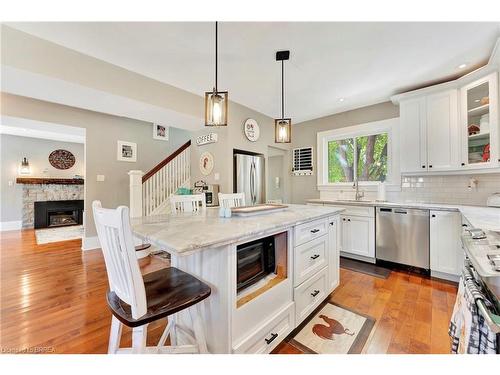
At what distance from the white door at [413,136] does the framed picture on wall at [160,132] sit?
15.6 ft

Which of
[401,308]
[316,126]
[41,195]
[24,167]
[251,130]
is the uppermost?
[316,126]

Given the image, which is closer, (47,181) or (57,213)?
(47,181)

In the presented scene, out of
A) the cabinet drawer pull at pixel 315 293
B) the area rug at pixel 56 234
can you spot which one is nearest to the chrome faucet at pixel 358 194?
the cabinet drawer pull at pixel 315 293

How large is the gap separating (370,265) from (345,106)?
262cm

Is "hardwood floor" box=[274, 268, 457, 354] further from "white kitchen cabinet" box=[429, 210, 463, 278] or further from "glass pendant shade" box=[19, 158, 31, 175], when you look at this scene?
"glass pendant shade" box=[19, 158, 31, 175]

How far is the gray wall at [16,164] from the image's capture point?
17.4 feet

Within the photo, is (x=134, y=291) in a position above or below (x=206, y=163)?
below

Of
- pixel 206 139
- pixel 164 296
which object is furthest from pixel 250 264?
pixel 206 139

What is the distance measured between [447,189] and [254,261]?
10.2 feet

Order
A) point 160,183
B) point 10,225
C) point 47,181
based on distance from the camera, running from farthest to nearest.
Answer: point 47,181 → point 10,225 → point 160,183

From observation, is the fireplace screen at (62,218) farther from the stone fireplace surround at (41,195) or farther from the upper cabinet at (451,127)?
the upper cabinet at (451,127)

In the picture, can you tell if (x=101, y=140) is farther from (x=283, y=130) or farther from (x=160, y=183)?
(x=283, y=130)

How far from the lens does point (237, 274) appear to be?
1.26 metres

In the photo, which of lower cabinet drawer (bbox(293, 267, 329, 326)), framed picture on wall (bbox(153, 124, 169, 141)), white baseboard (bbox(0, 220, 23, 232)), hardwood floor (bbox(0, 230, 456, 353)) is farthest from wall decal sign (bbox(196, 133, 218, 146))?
white baseboard (bbox(0, 220, 23, 232))
